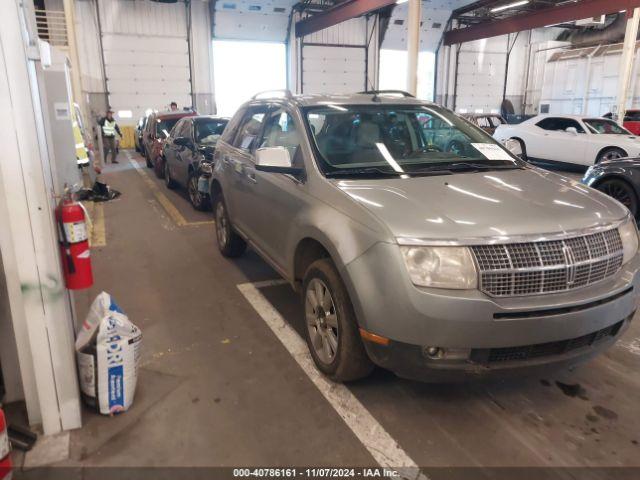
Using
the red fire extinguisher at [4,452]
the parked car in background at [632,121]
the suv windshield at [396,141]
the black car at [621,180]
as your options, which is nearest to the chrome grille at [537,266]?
the suv windshield at [396,141]

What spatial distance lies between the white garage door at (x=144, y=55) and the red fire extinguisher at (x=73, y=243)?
1949cm

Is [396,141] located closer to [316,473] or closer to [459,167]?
[459,167]

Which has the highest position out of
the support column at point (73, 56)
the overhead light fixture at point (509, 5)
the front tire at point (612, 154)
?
the overhead light fixture at point (509, 5)

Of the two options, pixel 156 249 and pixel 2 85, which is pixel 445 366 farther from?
pixel 156 249

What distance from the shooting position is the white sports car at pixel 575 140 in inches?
443

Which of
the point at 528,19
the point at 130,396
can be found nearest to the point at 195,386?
the point at 130,396

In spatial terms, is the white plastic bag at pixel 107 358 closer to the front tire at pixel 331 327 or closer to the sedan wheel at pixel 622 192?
the front tire at pixel 331 327

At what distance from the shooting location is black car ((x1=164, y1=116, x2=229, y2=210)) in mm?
7508

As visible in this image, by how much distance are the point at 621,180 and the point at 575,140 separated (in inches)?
216

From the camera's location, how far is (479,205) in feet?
8.79

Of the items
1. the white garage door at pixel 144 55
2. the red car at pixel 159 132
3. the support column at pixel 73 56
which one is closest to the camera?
the red car at pixel 159 132

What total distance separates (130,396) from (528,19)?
22.3m

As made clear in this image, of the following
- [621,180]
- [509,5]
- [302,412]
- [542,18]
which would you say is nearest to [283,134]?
[302,412]

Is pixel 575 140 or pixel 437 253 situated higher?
pixel 437 253
